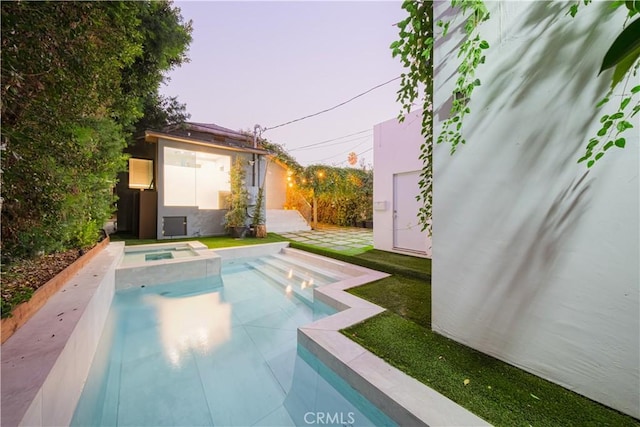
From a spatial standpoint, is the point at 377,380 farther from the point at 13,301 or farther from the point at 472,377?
the point at 13,301

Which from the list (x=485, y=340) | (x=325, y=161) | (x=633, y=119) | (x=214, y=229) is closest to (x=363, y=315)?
(x=485, y=340)

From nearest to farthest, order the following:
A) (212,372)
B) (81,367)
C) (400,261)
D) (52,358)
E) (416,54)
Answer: (52,358), (81,367), (212,372), (416,54), (400,261)

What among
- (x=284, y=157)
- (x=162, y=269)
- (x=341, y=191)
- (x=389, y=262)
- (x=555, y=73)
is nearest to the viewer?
(x=555, y=73)

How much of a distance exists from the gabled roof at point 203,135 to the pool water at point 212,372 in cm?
585

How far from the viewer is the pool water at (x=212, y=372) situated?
5.61 ft

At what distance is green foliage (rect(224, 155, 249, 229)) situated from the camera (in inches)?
336

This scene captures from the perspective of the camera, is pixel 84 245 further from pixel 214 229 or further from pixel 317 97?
pixel 317 97

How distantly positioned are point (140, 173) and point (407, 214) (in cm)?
989

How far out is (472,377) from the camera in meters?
1.62

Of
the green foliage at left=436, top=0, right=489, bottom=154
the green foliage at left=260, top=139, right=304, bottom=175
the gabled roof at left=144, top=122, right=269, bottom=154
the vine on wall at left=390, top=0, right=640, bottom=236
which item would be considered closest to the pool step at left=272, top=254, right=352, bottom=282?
the vine on wall at left=390, top=0, right=640, bottom=236

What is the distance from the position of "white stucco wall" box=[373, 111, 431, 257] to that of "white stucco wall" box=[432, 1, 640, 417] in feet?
11.3

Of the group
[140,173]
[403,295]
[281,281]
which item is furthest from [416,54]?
[140,173]

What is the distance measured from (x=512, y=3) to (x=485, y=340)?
2.58 meters

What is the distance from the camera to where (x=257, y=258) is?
656cm
